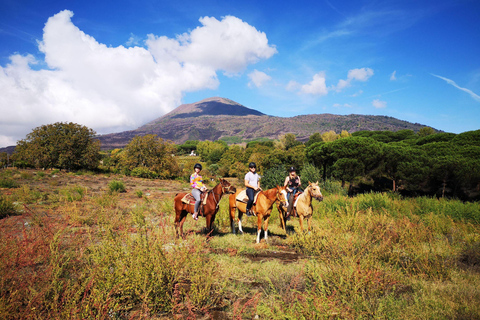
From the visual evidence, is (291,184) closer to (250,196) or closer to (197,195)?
(250,196)

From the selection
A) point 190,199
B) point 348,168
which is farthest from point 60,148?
point 348,168

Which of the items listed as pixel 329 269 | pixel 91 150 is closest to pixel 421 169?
pixel 329 269

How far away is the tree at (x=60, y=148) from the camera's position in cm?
2717

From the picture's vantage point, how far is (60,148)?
90.8ft

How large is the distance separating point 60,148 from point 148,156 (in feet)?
35.2

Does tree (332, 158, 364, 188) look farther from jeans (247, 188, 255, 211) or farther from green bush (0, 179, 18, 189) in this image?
green bush (0, 179, 18, 189)

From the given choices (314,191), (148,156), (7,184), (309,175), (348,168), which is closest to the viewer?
(314,191)

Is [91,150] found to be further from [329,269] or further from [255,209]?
[329,269]

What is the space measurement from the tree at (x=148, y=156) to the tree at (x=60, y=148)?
4075 mm

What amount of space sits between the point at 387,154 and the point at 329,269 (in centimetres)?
2342

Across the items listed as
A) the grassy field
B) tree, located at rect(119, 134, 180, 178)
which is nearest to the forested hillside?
tree, located at rect(119, 134, 180, 178)

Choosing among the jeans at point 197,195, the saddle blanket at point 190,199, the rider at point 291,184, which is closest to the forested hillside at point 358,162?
the rider at point 291,184

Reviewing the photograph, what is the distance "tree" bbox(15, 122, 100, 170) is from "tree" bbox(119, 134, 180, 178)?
→ 13.4ft

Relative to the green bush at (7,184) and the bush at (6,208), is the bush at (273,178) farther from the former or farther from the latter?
the green bush at (7,184)
